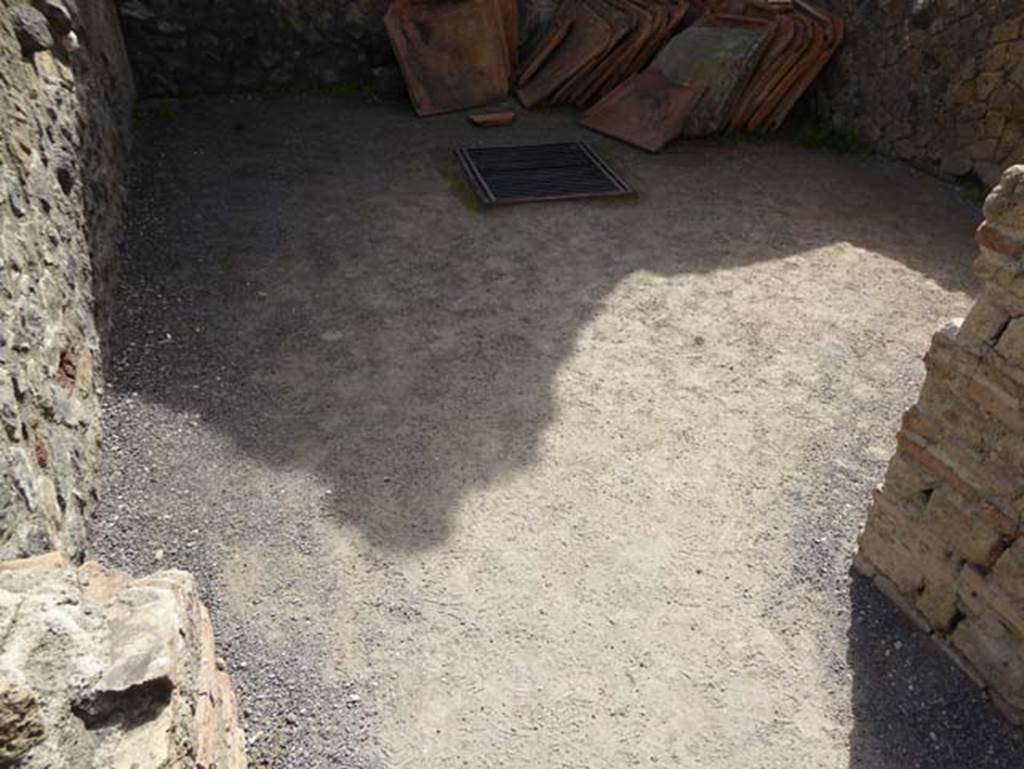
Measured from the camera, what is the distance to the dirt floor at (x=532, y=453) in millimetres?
3363


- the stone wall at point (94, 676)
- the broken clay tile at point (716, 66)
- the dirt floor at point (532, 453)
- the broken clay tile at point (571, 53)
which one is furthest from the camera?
the broken clay tile at point (571, 53)

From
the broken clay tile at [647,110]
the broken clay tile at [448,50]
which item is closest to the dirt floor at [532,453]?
the broken clay tile at [647,110]

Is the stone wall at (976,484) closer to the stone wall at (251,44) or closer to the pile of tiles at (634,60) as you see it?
the pile of tiles at (634,60)

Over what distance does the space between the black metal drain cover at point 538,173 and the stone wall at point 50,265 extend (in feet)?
9.40

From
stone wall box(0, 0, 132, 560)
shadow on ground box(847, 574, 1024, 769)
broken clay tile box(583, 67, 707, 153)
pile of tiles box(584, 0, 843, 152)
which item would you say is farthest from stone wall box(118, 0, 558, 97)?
shadow on ground box(847, 574, 1024, 769)

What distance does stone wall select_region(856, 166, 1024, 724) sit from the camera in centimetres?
300

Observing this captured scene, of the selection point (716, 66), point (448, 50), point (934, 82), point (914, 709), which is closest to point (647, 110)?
point (716, 66)

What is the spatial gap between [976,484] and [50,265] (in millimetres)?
4283

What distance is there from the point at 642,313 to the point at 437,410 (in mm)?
1656

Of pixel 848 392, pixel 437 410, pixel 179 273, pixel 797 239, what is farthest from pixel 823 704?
pixel 179 273

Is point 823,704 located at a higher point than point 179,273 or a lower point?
higher

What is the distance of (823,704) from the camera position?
11.1ft

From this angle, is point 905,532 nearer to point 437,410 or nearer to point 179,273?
point 437,410

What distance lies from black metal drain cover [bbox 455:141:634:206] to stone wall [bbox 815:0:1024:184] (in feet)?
8.46
